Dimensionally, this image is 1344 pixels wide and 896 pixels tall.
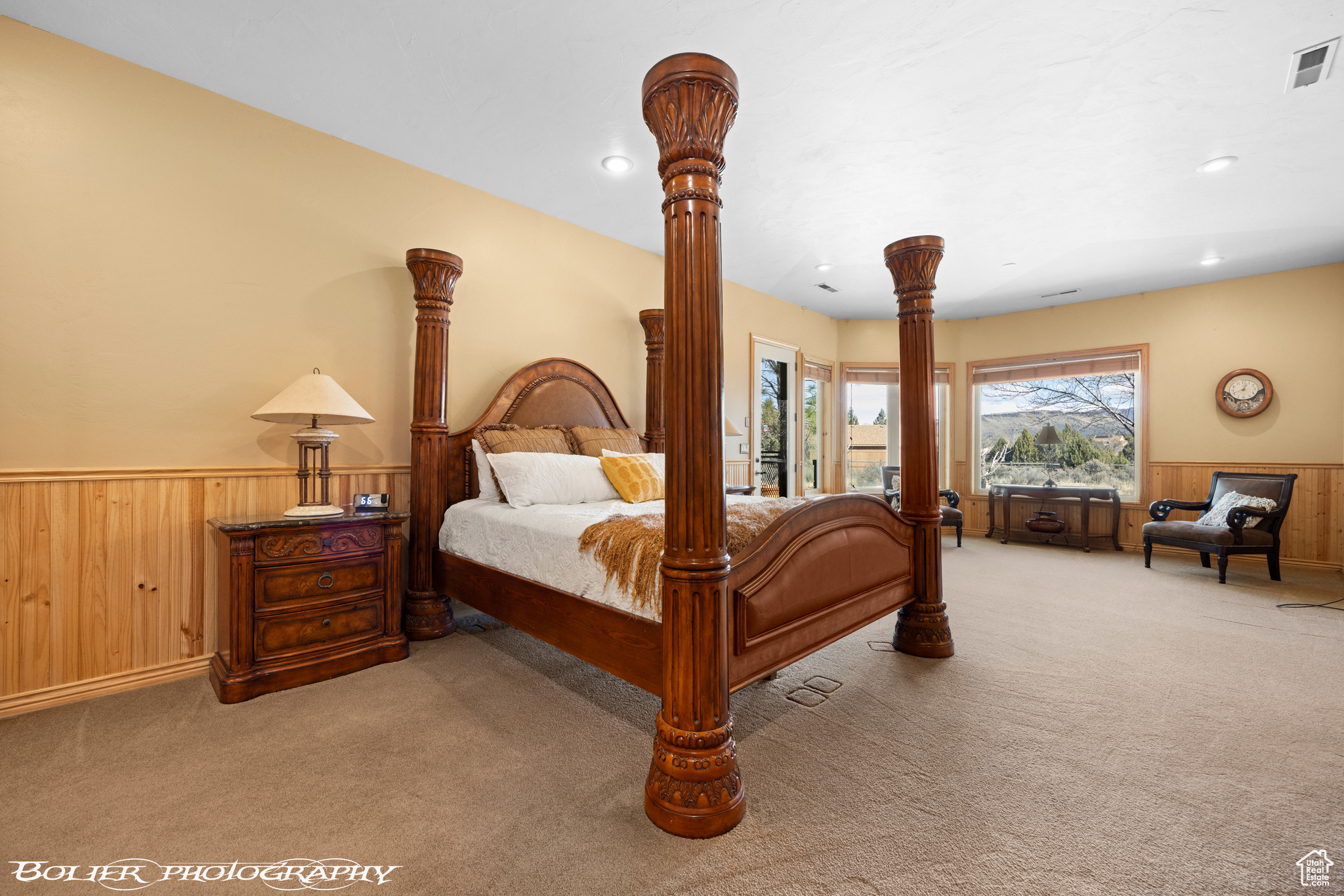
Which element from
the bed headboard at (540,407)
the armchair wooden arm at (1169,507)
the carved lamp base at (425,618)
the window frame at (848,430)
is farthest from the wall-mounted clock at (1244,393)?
the carved lamp base at (425,618)

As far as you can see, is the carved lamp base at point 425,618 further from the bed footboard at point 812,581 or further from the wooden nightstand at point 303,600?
the bed footboard at point 812,581

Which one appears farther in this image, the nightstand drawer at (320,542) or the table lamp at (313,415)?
the table lamp at (313,415)

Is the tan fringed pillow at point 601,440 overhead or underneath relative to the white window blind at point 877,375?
underneath

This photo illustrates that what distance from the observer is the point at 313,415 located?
99.0 inches

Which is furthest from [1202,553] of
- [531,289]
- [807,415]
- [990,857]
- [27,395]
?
[27,395]

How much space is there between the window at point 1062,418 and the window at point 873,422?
34 centimetres

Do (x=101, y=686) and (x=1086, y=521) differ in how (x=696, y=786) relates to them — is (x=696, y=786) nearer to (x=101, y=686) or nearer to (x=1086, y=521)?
(x=101, y=686)

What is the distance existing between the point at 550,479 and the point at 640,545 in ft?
4.08

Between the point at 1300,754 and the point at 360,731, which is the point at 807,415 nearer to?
the point at 1300,754

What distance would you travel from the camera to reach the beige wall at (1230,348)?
491 centimetres

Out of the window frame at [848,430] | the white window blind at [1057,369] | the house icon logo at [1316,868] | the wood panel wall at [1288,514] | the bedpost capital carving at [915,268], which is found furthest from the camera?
the window frame at [848,430]

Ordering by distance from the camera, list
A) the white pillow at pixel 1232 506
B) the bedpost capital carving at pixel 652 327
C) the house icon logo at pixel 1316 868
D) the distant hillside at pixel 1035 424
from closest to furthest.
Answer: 1. the house icon logo at pixel 1316 868
2. the bedpost capital carving at pixel 652 327
3. the white pillow at pixel 1232 506
4. the distant hillside at pixel 1035 424

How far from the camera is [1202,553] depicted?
5.01 meters

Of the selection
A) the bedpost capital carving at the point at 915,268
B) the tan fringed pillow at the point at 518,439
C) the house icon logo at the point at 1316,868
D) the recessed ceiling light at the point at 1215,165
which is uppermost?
the recessed ceiling light at the point at 1215,165
